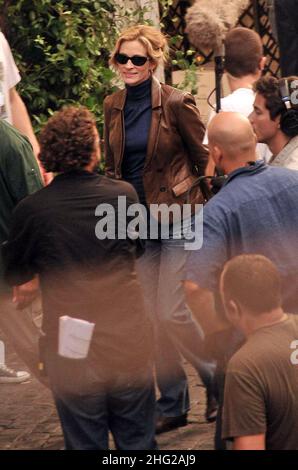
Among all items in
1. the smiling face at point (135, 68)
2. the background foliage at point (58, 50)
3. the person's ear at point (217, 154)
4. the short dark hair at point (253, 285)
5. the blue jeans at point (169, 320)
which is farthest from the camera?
the background foliage at point (58, 50)

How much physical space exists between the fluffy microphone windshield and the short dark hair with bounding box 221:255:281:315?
3839mm

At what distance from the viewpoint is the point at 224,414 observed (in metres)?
4.42

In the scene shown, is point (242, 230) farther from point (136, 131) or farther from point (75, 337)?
point (136, 131)

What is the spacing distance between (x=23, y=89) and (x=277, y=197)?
13.5 ft

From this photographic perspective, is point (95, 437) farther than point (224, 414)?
Yes

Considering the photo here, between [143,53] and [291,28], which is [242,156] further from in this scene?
[291,28]

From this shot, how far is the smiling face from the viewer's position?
6.65m

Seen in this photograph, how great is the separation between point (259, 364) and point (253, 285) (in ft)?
0.96

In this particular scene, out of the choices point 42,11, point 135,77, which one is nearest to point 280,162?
point 135,77

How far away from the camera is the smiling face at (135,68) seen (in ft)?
21.8

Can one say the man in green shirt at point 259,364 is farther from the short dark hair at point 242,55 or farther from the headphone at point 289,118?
the short dark hair at point 242,55

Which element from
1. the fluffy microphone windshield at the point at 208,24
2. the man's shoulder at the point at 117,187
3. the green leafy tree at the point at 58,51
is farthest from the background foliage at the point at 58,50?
the man's shoulder at the point at 117,187

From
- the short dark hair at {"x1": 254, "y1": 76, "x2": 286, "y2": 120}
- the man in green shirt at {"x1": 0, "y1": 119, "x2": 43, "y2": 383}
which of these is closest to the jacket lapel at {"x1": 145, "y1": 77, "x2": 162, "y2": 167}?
the man in green shirt at {"x1": 0, "y1": 119, "x2": 43, "y2": 383}

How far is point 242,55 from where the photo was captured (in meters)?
7.15
